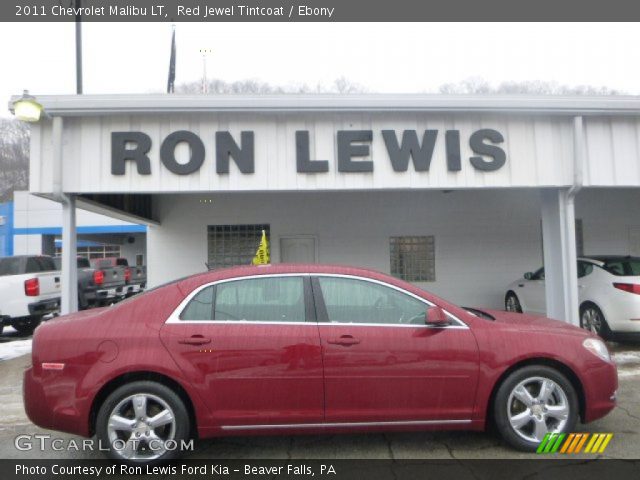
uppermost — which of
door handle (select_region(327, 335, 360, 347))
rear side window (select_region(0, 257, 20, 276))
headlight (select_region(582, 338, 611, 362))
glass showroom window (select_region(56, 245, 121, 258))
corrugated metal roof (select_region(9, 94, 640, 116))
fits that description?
corrugated metal roof (select_region(9, 94, 640, 116))

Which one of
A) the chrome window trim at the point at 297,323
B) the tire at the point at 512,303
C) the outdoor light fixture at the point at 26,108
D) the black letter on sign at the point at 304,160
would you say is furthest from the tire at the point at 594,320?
the outdoor light fixture at the point at 26,108

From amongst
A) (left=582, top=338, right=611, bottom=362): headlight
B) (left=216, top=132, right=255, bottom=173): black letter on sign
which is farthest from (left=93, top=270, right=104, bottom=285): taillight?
(left=582, top=338, right=611, bottom=362): headlight

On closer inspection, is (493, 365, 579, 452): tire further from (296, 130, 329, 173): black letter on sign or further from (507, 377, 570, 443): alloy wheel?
(296, 130, 329, 173): black letter on sign

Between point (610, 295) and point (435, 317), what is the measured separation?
18.3 feet

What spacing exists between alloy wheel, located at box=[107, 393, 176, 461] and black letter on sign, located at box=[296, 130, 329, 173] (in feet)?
14.2

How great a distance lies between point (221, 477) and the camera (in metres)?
3.82

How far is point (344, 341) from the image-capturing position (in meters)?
4.00

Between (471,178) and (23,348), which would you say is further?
(23,348)

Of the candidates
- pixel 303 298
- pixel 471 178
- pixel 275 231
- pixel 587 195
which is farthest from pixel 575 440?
pixel 587 195

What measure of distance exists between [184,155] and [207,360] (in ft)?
14.0

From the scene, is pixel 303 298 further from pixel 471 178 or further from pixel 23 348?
pixel 23 348

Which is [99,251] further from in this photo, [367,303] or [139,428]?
[367,303]

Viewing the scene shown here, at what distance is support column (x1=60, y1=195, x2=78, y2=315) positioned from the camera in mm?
7375

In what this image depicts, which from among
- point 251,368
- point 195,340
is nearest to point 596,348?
point 251,368
